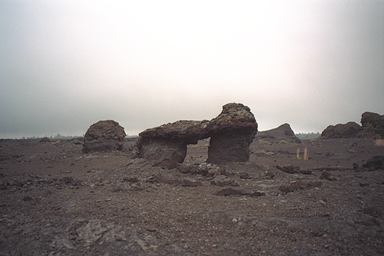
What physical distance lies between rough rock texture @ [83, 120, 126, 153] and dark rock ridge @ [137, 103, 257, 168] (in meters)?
10.7

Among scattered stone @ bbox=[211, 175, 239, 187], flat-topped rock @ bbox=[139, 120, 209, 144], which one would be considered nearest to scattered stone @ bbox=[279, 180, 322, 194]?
scattered stone @ bbox=[211, 175, 239, 187]

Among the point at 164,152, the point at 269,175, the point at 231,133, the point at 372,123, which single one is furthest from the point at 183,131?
the point at 372,123

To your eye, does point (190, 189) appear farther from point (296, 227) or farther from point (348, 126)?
point (348, 126)

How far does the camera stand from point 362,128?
159 feet

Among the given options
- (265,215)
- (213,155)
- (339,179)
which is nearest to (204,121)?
(213,155)

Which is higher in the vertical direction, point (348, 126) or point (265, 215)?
point (348, 126)

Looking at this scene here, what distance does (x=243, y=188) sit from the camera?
14781mm

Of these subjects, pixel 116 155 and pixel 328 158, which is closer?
pixel 116 155

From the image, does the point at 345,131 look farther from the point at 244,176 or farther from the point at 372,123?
the point at 244,176

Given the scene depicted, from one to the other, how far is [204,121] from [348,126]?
36.2 metres

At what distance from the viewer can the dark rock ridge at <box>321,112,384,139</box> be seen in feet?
153

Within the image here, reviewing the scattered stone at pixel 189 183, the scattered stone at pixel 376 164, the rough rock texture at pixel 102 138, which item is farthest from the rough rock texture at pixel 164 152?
the scattered stone at pixel 376 164

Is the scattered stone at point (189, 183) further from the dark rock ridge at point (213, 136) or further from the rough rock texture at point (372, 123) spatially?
the rough rock texture at point (372, 123)

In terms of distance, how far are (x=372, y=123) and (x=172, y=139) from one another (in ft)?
127
